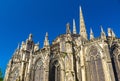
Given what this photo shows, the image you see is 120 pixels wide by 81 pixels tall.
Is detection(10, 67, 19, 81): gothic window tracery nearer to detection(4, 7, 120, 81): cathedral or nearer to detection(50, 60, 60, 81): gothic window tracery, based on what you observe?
detection(4, 7, 120, 81): cathedral

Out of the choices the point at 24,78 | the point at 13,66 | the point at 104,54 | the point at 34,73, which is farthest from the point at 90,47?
the point at 13,66

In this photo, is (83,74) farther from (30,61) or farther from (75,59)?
(30,61)

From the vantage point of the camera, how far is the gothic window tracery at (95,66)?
2531 cm

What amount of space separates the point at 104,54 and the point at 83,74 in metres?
4.75

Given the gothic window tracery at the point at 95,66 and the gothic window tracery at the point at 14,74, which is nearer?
the gothic window tracery at the point at 95,66

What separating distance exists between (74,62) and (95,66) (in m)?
4.10

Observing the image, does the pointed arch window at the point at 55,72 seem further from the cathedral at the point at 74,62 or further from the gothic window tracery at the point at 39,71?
the gothic window tracery at the point at 39,71

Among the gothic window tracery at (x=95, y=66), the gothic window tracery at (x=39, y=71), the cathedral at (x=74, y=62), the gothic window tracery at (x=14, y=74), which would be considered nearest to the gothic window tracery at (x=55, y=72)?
the cathedral at (x=74, y=62)

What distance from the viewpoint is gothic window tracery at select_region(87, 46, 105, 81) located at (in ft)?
83.0

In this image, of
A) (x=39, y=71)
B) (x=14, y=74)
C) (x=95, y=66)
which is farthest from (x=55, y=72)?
(x=14, y=74)

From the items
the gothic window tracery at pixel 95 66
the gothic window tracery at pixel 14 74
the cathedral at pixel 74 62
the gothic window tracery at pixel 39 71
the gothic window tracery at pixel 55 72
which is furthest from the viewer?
the gothic window tracery at pixel 14 74

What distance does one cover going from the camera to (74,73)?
88.4ft

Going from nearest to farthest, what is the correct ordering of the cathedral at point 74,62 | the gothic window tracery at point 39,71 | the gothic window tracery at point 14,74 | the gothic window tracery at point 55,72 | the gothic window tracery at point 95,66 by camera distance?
the gothic window tracery at point 95,66 < the cathedral at point 74,62 < the gothic window tracery at point 55,72 < the gothic window tracery at point 39,71 < the gothic window tracery at point 14,74

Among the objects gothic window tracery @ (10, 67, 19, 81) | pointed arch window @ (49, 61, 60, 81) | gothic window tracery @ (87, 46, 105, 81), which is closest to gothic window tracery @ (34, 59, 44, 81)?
pointed arch window @ (49, 61, 60, 81)
